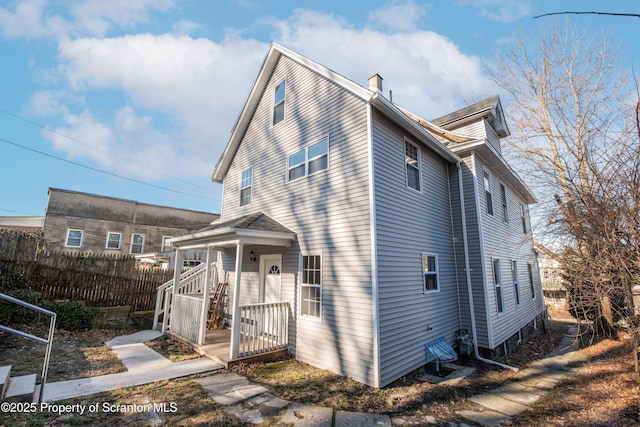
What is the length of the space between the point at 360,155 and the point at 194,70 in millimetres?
11172

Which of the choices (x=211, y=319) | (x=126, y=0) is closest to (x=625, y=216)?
(x=211, y=319)

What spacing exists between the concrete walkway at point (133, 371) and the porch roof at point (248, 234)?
2.93 m

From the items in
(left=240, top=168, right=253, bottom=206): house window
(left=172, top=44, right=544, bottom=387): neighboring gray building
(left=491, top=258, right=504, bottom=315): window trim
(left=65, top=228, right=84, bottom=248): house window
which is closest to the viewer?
(left=172, top=44, right=544, bottom=387): neighboring gray building

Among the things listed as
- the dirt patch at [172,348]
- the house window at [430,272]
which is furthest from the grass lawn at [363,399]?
the house window at [430,272]

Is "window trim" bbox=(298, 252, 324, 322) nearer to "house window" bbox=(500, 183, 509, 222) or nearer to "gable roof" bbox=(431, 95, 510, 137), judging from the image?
"gable roof" bbox=(431, 95, 510, 137)

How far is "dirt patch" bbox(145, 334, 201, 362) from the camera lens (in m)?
7.15

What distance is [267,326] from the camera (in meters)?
7.42

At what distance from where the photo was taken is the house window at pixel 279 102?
9.72 meters

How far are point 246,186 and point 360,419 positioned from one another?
828 centimetres

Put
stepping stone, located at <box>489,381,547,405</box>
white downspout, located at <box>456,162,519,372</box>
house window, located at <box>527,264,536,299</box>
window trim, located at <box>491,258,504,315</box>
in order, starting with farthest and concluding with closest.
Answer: house window, located at <box>527,264,536,299</box>
window trim, located at <box>491,258,504,315</box>
white downspout, located at <box>456,162,519,372</box>
stepping stone, located at <box>489,381,547,405</box>

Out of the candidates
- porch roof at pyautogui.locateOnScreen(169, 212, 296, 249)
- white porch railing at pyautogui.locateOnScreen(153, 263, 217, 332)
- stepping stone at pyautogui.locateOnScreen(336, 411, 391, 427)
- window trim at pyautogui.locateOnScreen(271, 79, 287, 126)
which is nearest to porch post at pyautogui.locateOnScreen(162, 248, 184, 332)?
white porch railing at pyautogui.locateOnScreen(153, 263, 217, 332)

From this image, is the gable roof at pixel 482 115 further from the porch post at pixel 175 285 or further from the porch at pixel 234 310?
the porch post at pixel 175 285

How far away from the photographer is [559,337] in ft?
42.8

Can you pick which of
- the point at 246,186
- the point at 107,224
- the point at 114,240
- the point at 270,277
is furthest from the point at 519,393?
the point at 107,224
